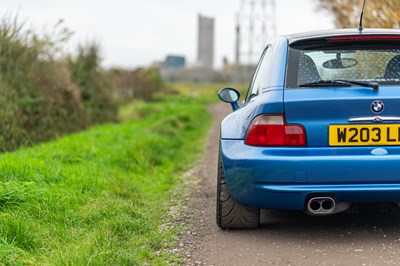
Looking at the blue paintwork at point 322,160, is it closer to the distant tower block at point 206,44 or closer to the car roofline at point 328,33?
the car roofline at point 328,33

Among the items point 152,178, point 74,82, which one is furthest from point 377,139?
point 74,82

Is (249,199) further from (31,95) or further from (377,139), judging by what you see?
(31,95)

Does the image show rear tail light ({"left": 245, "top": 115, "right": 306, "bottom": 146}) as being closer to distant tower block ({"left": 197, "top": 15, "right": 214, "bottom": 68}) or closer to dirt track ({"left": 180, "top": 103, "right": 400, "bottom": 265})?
dirt track ({"left": 180, "top": 103, "right": 400, "bottom": 265})

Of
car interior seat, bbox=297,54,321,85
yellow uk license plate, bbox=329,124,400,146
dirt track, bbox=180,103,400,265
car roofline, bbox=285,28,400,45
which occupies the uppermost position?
car roofline, bbox=285,28,400,45

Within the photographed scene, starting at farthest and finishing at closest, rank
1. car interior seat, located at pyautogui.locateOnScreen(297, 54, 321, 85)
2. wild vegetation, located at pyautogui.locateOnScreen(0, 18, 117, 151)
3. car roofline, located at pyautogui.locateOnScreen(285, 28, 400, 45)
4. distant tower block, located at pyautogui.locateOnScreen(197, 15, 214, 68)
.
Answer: distant tower block, located at pyautogui.locateOnScreen(197, 15, 214, 68), wild vegetation, located at pyautogui.locateOnScreen(0, 18, 117, 151), car roofline, located at pyautogui.locateOnScreen(285, 28, 400, 45), car interior seat, located at pyautogui.locateOnScreen(297, 54, 321, 85)

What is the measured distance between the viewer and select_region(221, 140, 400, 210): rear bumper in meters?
4.27

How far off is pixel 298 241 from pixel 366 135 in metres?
0.98

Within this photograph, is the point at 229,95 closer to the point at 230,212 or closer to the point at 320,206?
the point at 230,212

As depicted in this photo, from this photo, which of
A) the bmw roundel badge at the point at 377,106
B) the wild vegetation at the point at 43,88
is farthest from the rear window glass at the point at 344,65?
the wild vegetation at the point at 43,88

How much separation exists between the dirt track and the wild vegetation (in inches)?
215

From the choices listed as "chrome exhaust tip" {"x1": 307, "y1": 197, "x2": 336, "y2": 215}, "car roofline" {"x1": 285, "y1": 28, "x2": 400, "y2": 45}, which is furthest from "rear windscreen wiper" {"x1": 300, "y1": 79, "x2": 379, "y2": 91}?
"chrome exhaust tip" {"x1": 307, "y1": 197, "x2": 336, "y2": 215}

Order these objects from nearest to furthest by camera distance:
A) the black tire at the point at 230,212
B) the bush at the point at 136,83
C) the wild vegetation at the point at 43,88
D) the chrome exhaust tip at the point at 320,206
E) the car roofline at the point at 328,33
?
the chrome exhaust tip at the point at 320,206, the car roofline at the point at 328,33, the black tire at the point at 230,212, the wild vegetation at the point at 43,88, the bush at the point at 136,83

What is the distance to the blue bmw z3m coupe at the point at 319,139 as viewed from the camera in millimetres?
4281

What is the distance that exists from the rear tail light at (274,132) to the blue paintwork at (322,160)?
36mm
